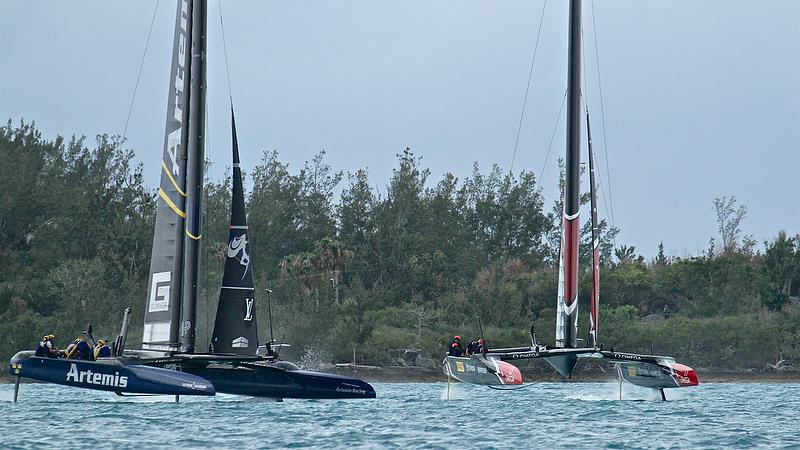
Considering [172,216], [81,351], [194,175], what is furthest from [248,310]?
[81,351]

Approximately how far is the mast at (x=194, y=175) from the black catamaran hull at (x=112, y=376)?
2270 millimetres

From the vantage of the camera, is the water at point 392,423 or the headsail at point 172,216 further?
the headsail at point 172,216

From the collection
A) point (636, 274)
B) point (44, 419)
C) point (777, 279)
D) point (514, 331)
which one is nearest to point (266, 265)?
point (514, 331)

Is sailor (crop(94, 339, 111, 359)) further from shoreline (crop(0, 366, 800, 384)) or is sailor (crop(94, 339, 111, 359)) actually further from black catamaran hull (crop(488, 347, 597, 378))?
shoreline (crop(0, 366, 800, 384))

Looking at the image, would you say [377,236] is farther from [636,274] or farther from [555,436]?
[555,436]

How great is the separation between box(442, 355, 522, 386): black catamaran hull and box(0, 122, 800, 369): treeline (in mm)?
26663

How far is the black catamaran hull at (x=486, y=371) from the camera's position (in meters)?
32.3

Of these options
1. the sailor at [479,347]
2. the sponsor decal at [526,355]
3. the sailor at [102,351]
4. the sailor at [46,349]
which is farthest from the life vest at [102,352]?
the sailor at [479,347]

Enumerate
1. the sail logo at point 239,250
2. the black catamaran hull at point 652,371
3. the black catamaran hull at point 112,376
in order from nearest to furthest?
the black catamaran hull at point 112,376 → the sail logo at point 239,250 → the black catamaran hull at point 652,371

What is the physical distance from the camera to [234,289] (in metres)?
28.8

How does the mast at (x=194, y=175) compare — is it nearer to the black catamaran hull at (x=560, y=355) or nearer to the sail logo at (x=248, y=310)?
the sail logo at (x=248, y=310)

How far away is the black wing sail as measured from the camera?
2859 centimetres

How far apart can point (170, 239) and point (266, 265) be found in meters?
43.0

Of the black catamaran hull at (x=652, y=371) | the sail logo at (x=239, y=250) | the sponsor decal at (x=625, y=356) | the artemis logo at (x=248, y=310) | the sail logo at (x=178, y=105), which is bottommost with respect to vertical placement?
the black catamaran hull at (x=652, y=371)
